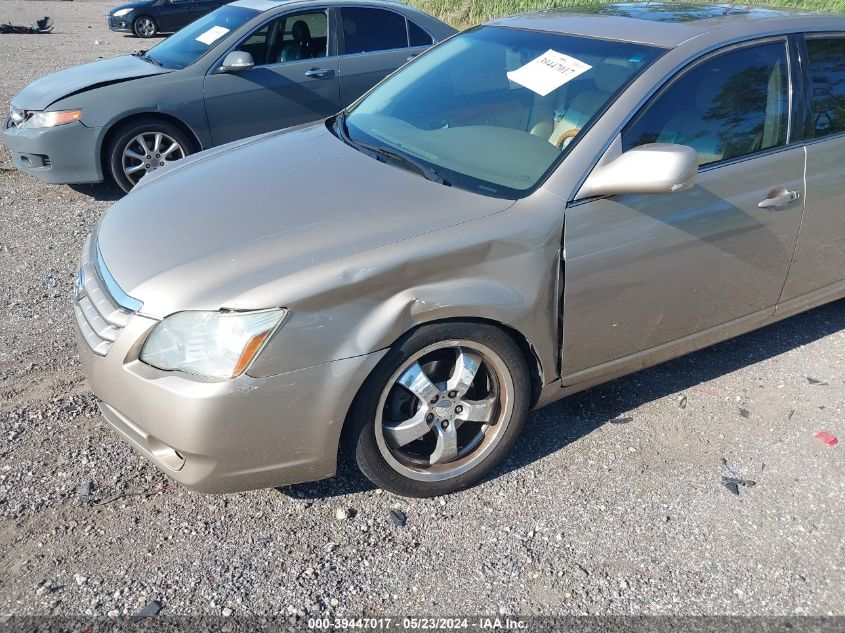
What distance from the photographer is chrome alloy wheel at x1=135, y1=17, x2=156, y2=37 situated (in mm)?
17906

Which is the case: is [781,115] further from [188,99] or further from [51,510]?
[188,99]

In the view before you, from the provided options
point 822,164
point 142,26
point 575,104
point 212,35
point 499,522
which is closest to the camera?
point 499,522

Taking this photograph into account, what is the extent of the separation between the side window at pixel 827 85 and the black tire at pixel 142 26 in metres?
17.4

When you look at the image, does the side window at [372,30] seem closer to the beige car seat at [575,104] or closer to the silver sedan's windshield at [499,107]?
the silver sedan's windshield at [499,107]

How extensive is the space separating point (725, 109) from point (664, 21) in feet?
1.69

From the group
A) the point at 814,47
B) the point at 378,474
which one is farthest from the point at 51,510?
the point at 814,47

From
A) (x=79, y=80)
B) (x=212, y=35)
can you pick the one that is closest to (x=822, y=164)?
(x=212, y=35)

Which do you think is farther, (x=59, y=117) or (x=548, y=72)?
(x=59, y=117)

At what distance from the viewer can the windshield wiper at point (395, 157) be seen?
309 centimetres

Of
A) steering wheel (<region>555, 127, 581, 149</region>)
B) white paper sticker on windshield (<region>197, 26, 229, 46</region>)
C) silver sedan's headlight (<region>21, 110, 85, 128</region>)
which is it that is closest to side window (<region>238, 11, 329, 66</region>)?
white paper sticker on windshield (<region>197, 26, 229, 46</region>)

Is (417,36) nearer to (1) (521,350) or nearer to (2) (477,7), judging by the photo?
(1) (521,350)

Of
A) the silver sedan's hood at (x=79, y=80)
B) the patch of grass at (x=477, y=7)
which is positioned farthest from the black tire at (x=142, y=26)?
the silver sedan's hood at (x=79, y=80)

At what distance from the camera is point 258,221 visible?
2.84 m

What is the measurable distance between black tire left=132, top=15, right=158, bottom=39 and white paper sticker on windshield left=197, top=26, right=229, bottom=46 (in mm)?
12738
